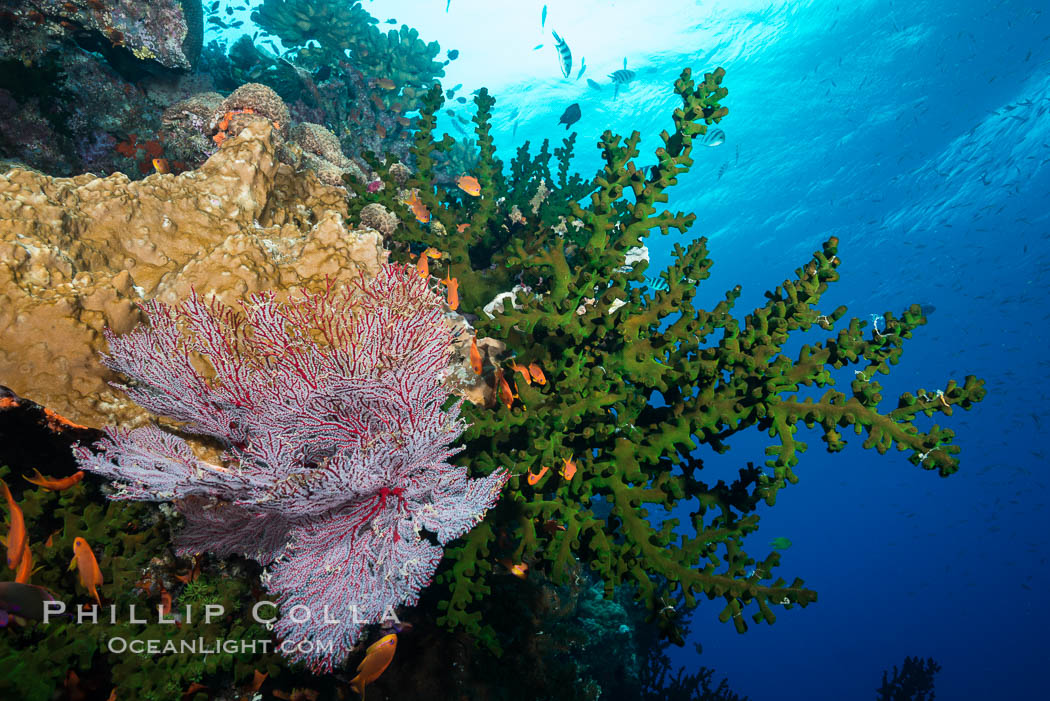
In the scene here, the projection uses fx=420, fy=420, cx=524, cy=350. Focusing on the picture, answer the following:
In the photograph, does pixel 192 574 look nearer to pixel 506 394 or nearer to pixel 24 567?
pixel 24 567

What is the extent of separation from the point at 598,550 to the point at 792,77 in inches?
1284

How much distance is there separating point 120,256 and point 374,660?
10.3 feet

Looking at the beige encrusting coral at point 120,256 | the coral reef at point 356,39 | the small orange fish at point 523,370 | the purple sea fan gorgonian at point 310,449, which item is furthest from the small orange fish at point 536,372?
the coral reef at point 356,39

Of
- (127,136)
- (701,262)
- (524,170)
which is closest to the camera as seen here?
(701,262)

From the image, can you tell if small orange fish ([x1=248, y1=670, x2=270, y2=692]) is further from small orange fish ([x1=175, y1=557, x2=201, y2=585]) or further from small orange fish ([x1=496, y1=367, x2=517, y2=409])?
small orange fish ([x1=496, y1=367, x2=517, y2=409])

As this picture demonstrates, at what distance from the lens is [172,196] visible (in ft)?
9.86

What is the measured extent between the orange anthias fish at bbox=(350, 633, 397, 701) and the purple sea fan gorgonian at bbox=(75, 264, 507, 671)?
8.1 inches

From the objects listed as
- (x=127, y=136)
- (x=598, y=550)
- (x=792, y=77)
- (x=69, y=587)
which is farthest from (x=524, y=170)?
(x=792, y=77)

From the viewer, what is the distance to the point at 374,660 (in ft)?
8.58

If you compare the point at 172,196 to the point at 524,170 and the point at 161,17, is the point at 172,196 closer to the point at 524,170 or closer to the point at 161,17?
the point at 524,170

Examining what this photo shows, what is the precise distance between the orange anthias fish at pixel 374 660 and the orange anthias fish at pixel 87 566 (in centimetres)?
150

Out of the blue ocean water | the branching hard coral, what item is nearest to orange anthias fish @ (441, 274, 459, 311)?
the branching hard coral

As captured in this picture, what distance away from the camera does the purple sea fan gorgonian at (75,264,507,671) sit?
2.09 meters

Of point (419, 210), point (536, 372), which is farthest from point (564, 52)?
point (536, 372)
